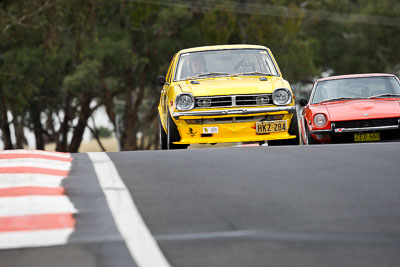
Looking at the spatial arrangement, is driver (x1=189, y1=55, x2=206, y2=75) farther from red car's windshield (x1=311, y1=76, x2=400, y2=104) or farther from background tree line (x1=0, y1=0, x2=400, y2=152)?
background tree line (x1=0, y1=0, x2=400, y2=152)

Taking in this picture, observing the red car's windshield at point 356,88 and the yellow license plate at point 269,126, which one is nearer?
the yellow license plate at point 269,126

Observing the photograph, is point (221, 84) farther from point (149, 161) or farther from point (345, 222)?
point (345, 222)

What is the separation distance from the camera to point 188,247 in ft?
16.3

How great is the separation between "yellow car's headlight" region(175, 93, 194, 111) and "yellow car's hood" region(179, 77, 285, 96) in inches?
3.6

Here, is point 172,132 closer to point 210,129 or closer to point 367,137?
point 210,129

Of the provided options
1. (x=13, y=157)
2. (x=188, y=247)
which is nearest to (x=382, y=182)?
(x=188, y=247)

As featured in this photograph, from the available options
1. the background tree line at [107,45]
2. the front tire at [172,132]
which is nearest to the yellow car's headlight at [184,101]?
the front tire at [172,132]

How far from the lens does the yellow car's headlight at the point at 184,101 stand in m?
12.0

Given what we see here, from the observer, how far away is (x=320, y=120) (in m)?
13.3

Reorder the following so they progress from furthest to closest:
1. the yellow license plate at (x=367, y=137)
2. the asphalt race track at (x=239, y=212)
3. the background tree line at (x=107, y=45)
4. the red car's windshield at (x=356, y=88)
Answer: the background tree line at (x=107, y=45) → the red car's windshield at (x=356, y=88) → the yellow license plate at (x=367, y=137) → the asphalt race track at (x=239, y=212)

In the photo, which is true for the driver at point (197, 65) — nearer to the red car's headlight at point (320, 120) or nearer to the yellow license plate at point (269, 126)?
the yellow license plate at point (269, 126)

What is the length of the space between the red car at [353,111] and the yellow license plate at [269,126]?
1279 millimetres

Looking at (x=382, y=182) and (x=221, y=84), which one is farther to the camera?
(x=221, y=84)

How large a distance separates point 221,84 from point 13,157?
4211 mm
